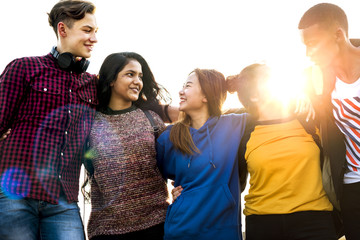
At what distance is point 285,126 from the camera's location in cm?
289

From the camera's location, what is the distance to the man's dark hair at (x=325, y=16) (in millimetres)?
2650

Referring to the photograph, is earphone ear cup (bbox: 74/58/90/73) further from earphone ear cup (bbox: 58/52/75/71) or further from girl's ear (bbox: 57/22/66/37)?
girl's ear (bbox: 57/22/66/37)

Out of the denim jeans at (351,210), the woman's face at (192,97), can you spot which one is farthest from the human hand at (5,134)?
the denim jeans at (351,210)

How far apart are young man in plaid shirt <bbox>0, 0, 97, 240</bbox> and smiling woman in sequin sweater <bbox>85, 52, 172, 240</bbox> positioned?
0.25 m

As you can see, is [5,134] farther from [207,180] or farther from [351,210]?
[351,210]

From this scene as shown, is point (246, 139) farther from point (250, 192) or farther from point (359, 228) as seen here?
point (359, 228)

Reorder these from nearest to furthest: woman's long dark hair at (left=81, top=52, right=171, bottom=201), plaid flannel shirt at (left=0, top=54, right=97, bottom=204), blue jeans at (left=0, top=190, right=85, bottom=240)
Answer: blue jeans at (left=0, top=190, right=85, bottom=240) < plaid flannel shirt at (left=0, top=54, right=97, bottom=204) < woman's long dark hair at (left=81, top=52, right=171, bottom=201)

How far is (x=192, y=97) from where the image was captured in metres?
3.34

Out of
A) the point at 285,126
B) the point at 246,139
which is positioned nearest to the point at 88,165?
the point at 246,139

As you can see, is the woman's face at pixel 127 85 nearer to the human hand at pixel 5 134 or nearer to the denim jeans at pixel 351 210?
the human hand at pixel 5 134

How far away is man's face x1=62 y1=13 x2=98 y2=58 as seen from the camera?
2953mm

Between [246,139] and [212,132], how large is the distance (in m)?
0.32

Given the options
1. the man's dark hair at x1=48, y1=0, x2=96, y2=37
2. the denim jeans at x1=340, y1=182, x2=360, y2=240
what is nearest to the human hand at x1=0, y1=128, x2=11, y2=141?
the man's dark hair at x1=48, y1=0, x2=96, y2=37

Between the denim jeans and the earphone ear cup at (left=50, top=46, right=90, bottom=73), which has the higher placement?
the earphone ear cup at (left=50, top=46, right=90, bottom=73)
